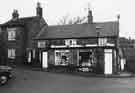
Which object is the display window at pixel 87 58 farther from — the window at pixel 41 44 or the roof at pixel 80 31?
the window at pixel 41 44

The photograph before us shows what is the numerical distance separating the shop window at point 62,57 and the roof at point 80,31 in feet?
6.80

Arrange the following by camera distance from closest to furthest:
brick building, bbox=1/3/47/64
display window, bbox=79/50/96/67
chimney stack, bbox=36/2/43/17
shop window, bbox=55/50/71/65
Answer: display window, bbox=79/50/96/67 → shop window, bbox=55/50/71/65 → brick building, bbox=1/3/47/64 → chimney stack, bbox=36/2/43/17

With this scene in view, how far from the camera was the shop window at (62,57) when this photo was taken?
85.0ft

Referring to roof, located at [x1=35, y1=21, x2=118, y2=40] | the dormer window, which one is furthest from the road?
roof, located at [x1=35, y1=21, x2=118, y2=40]

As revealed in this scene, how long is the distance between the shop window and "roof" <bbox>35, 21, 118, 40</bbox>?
2.07 metres

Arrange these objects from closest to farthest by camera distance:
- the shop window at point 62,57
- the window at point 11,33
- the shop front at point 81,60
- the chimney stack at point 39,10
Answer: the shop front at point 81,60 → the shop window at point 62,57 → the window at point 11,33 → the chimney stack at point 39,10

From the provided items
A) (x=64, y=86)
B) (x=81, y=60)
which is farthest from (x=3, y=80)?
(x=81, y=60)

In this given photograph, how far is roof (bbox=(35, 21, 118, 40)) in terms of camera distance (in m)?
25.7

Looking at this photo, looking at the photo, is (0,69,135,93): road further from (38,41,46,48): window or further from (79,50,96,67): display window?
(38,41,46,48): window

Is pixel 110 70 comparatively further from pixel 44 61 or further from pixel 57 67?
pixel 44 61

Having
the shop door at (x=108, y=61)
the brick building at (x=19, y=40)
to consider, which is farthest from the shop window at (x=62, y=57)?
the shop door at (x=108, y=61)

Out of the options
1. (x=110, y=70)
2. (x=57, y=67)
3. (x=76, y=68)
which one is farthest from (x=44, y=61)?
(x=110, y=70)

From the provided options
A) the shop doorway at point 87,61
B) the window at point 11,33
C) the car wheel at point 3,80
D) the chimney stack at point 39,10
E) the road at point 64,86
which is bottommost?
the road at point 64,86

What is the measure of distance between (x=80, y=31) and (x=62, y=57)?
4.66 meters
